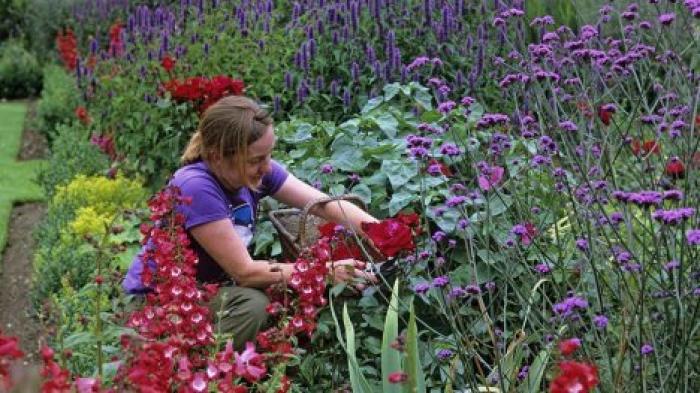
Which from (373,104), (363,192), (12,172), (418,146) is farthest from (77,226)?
(12,172)

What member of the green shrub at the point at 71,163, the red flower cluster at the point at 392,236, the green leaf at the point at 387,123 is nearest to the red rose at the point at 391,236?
the red flower cluster at the point at 392,236

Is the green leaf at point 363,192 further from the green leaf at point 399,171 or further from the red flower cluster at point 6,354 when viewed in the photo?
the red flower cluster at point 6,354

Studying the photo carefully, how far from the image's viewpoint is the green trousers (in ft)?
12.2

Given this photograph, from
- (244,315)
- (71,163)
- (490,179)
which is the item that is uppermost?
(490,179)

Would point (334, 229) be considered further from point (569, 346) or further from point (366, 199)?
point (569, 346)

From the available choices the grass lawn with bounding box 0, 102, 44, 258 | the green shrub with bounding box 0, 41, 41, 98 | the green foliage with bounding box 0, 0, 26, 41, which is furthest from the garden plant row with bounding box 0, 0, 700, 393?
the green foliage with bounding box 0, 0, 26, 41

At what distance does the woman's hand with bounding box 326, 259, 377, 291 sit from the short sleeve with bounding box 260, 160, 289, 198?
683 mm

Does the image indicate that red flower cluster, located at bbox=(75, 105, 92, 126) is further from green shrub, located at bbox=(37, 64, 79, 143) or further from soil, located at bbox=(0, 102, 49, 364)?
green shrub, located at bbox=(37, 64, 79, 143)

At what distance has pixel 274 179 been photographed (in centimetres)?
416

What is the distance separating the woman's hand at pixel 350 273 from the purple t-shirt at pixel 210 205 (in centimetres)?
49

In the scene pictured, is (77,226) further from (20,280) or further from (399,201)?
(399,201)

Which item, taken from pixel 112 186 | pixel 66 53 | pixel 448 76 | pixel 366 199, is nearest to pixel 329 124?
pixel 366 199

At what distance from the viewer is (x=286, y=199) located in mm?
4180

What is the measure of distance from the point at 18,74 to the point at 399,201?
9872mm
